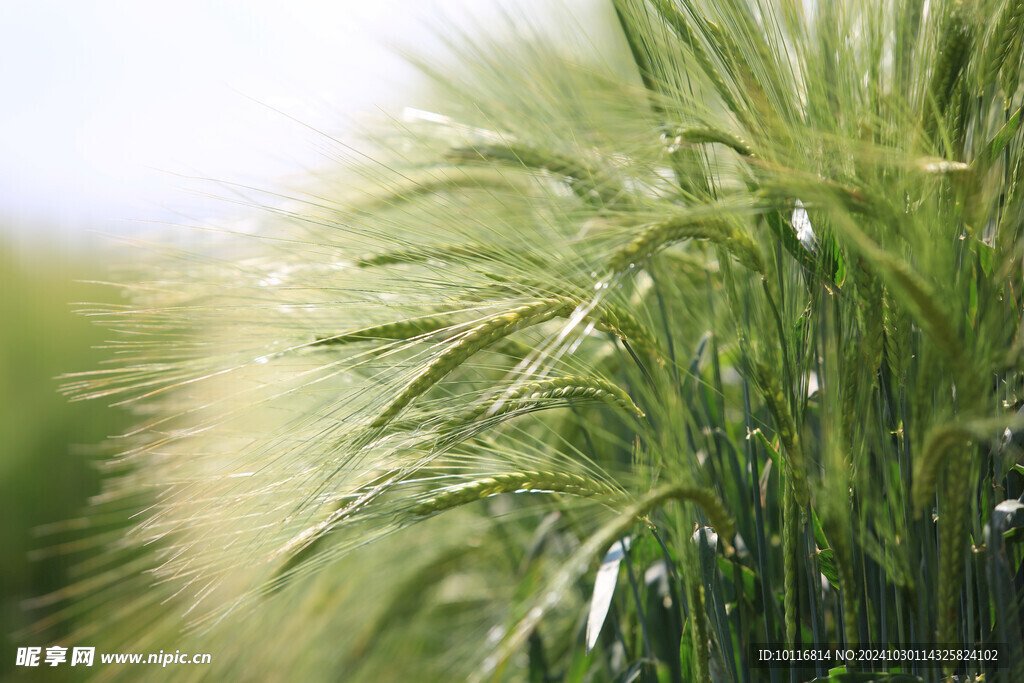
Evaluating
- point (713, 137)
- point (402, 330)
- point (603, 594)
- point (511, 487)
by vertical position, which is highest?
point (713, 137)

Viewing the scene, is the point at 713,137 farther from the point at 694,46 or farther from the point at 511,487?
the point at 511,487

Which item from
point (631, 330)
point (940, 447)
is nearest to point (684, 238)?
point (631, 330)

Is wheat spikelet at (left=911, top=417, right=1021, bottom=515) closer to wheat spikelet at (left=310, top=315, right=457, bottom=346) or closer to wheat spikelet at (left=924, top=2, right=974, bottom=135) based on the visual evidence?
wheat spikelet at (left=924, top=2, right=974, bottom=135)

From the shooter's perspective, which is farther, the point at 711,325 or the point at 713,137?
the point at 711,325

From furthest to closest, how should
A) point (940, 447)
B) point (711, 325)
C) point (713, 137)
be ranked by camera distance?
1. point (711, 325)
2. point (713, 137)
3. point (940, 447)

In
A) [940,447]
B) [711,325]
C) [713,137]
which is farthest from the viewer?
[711,325]

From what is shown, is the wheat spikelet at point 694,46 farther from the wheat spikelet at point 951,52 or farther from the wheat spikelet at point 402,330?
the wheat spikelet at point 402,330

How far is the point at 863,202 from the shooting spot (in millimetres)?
340

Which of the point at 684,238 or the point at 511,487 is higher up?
the point at 684,238

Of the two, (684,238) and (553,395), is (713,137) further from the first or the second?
(553,395)

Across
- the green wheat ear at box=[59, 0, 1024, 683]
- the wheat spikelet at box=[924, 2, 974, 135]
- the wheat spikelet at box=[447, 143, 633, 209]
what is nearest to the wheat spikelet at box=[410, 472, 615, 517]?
the green wheat ear at box=[59, 0, 1024, 683]

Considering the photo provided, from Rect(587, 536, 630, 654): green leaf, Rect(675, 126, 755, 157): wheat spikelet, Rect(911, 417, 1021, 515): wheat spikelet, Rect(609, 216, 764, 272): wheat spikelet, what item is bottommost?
Rect(587, 536, 630, 654): green leaf

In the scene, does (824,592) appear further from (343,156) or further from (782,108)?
(343,156)

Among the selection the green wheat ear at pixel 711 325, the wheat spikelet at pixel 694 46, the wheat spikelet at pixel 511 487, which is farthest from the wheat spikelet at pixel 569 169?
the wheat spikelet at pixel 511 487
